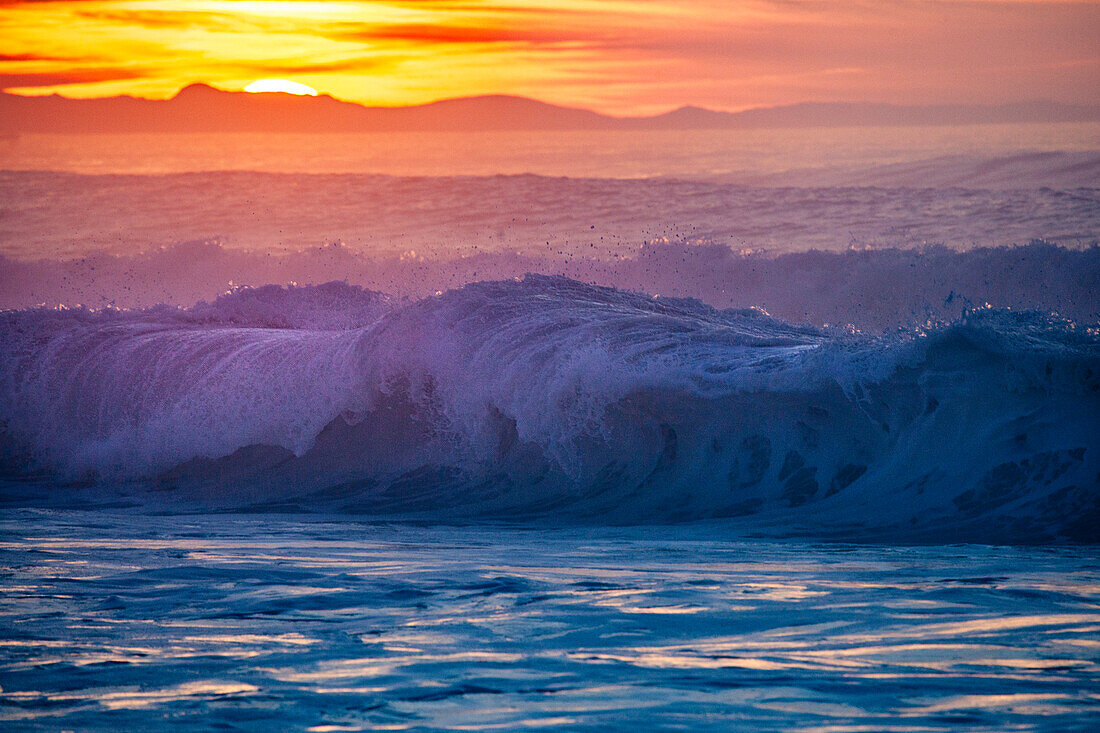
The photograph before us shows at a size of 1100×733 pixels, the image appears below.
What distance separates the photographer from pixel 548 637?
3990 millimetres

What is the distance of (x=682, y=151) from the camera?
164 feet

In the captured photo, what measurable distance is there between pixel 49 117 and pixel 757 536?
67920 millimetres

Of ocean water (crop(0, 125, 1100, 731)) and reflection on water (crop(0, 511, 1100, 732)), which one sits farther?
ocean water (crop(0, 125, 1100, 731))

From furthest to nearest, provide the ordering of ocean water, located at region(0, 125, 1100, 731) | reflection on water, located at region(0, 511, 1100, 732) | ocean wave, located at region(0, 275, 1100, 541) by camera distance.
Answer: ocean wave, located at region(0, 275, 1100, 541) → ocean water, located at region(0, 125, 1100, 731) → reflection on water, located at region(0, 511, 1100, 732)

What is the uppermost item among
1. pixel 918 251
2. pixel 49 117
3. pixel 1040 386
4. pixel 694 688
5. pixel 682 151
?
pixel 49 117

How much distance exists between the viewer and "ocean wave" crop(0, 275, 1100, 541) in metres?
6.55

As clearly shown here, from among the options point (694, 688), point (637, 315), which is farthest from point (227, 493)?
point (694, 688)

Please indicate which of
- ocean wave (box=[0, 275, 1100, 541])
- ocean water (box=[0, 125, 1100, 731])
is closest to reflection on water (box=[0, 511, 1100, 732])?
ocean water (box=[0, 125, 1100, 731])

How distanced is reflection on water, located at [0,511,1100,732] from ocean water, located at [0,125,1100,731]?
2cm

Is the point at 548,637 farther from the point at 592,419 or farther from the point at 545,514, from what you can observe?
the point at 592,419

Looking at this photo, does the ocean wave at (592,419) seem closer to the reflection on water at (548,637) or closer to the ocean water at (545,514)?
the ocean water at (545,514)

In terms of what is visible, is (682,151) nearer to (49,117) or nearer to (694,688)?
(49,117)

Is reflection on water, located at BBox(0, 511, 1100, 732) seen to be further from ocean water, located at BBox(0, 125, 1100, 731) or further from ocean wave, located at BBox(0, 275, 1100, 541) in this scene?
ocean wave, located at BBox(0, 275, 1100, 541)

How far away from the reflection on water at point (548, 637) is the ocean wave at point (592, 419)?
0.97 meters
